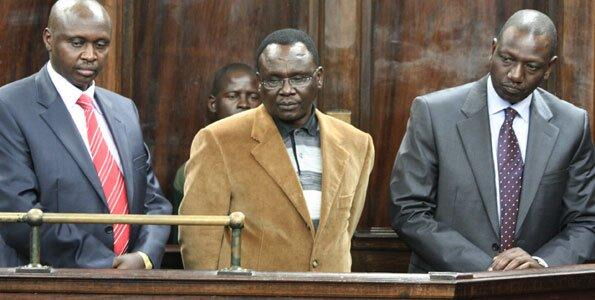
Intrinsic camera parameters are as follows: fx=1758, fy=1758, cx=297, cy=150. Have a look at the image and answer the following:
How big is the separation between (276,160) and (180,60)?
180 centimetres

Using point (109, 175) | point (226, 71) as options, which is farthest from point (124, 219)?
point (226, 71)

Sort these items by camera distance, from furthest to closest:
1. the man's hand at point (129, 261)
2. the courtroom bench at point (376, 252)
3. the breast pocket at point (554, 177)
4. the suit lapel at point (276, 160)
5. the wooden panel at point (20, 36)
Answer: the courtroom bench at point (376, 252), the wooden panel at point (20, 36), the breast pocket at point (554, 177), the suit lapel at point (276, 160), the man's hand at point (129, 261)

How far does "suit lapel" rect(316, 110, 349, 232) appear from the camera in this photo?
7.05 m

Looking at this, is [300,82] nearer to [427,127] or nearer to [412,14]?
[427,127]

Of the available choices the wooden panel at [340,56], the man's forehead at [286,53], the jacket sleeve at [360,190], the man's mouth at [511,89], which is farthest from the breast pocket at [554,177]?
the wooden panel at [340,56]

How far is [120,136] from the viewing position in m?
7.06

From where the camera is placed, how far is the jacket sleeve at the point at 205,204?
7.03 meters

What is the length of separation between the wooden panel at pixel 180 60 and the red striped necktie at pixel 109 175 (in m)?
1.70

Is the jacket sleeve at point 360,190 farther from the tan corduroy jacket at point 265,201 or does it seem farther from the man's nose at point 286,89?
the man's nose at point 286,89

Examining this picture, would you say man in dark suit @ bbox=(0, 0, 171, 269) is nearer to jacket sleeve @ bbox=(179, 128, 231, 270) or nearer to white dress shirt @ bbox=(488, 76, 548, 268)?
jacket sleeve @ bbox=(179, 128, 231, 270)

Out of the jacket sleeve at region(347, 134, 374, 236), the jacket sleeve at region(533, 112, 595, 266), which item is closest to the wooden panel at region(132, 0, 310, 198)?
the jacket sleeve at region(347, 134, 374, 236)

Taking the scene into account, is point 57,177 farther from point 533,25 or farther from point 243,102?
point 533,25

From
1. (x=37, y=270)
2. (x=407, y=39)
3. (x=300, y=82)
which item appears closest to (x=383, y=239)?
(x=407, y=39)

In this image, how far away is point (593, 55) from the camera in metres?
8.46
